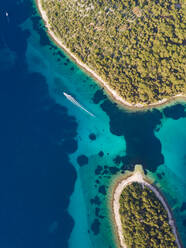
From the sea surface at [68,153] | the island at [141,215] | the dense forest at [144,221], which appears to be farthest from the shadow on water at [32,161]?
the dense forest at [144,221]

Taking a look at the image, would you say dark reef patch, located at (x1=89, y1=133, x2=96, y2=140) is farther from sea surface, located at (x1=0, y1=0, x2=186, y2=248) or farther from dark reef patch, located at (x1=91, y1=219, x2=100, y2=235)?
dark reef patch, located at (x1=91, y1=219, x2=100, y2=235)

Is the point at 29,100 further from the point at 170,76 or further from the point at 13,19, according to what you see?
the point at 170,76

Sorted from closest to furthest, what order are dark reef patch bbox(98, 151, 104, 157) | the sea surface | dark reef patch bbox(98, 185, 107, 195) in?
the sea surface, dark reef patch bbox(98, 185, 107, 195), dark reef patch bbox(98, 151, 104, 157)

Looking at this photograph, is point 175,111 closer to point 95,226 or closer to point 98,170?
point 98,170

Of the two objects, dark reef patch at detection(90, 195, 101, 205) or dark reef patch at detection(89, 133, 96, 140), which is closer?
dark reef patch at detection(90, 195, 101, 205)

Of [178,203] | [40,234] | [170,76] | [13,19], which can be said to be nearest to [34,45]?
[13,19]

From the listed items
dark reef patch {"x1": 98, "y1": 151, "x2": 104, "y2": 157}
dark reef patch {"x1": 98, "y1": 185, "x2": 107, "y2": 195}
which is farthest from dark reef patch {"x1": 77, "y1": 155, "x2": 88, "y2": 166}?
dark reef patch {"x1": 98, "y1": 185, "x2": 107, "y2": 195}

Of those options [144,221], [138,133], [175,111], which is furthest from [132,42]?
[144,221]

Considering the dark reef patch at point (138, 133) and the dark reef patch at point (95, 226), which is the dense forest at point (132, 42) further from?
the dark reef patch at point (95, 226)
